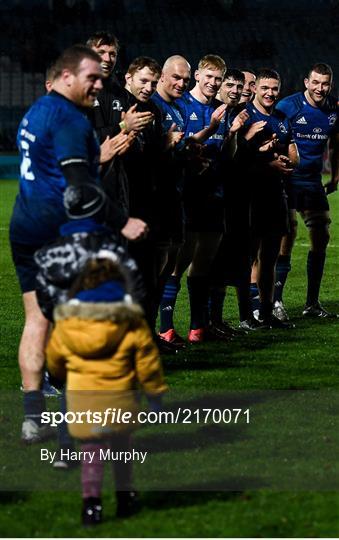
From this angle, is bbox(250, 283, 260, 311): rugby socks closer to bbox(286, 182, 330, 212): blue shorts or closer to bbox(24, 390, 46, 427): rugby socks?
bbox(286, 182, 330, 212): blue shorts

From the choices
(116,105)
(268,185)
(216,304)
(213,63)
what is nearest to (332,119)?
(268,185)

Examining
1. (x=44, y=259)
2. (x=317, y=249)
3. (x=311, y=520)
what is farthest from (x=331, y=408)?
(x=317, y=249)

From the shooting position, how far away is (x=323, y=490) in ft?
17.2

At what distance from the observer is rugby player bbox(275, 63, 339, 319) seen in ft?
36.6

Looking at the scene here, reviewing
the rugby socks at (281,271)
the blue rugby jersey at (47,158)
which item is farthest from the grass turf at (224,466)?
the rugby socks at (281,271)

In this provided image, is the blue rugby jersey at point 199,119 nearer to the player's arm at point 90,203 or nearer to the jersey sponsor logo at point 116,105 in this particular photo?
the jersey sponsor logo at point 116,105

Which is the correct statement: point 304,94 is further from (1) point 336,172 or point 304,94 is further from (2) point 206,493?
(2) point 206,493

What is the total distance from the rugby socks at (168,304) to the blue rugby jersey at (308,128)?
2.19m

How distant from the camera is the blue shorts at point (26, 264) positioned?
5945 mm

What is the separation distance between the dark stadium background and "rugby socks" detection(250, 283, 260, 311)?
35938 millimetres

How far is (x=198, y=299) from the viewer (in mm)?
9414

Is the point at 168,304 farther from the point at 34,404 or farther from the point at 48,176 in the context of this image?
the point at 48,176

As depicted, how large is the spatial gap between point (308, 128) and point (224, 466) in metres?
6.02

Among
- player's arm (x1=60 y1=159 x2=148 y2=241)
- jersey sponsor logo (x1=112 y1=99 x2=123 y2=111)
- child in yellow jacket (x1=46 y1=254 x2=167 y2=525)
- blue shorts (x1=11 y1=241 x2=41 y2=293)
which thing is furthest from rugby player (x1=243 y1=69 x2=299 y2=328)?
child in yellow jacket (x1=46 y1=254 x2=167 y2=525)
